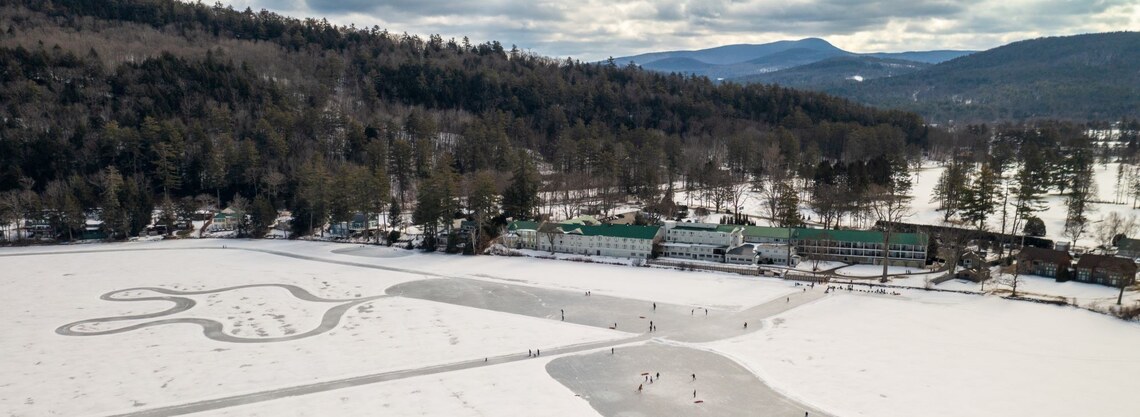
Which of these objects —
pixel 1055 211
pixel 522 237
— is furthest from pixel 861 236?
pixel 522 237

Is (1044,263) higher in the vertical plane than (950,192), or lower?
lower

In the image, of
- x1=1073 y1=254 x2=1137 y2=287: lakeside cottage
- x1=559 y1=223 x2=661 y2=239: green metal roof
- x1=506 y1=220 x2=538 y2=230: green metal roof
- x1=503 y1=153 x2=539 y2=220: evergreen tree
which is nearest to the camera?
x1=1073 y1=254 x2=1137 y2=287: lakeside cottage

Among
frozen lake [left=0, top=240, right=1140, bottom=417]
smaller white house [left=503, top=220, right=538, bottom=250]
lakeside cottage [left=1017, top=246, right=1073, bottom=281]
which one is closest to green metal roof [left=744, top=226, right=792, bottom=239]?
frozen lake [left=0, top=240, right=1140, bottom=417]

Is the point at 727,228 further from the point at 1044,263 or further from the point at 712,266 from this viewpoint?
the point at 1044,263

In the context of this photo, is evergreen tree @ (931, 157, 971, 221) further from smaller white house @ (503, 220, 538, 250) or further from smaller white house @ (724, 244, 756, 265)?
smaller white house @ (503, 220, 538, 250)

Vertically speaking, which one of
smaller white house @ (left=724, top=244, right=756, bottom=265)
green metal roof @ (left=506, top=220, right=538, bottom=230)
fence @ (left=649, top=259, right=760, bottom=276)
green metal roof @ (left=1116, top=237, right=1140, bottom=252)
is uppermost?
green metal roof @ (left=1116, top=237, right=1140, bottom=252)

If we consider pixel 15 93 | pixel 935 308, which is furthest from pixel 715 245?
pixel 15 93

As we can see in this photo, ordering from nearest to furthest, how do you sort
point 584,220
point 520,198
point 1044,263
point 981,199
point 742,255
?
point 1044,263, point 742,255, point 981,199, point 584,220, point 520,198

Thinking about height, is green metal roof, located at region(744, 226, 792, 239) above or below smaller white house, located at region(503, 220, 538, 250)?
above

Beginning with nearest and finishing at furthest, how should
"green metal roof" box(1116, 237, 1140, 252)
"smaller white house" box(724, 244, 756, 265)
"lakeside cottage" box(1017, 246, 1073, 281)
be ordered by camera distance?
"lakeside cottage" box(1017, 246, 1073, 281)
"green metal roof" box(1116, 237, 1140, 252)
"smaller white house" box(724, 244, 756, 265)
